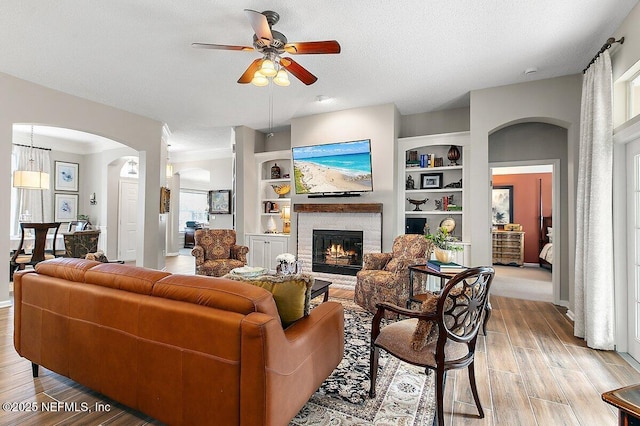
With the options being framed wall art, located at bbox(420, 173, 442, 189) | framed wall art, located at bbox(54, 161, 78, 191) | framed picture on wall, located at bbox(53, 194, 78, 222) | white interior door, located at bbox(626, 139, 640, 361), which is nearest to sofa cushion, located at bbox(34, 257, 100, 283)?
white interior door, located at bbox(626, 139, 640, 361)

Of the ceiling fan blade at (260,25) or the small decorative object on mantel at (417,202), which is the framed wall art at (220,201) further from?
the ceiling fan blade at (260,25)

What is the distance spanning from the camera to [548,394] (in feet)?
7.02

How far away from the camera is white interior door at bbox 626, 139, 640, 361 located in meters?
2.67

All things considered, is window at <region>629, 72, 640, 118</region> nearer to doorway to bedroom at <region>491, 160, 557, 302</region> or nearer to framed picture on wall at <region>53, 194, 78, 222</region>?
doorway to bedroom at <region>491, 160, 557, 302</region>

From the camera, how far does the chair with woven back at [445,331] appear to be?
1654 millimetres

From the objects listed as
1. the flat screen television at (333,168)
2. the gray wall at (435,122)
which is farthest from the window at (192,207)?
the gray wall at (435,122)

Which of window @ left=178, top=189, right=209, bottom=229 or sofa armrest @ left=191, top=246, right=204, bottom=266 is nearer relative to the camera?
sofa armrest @ left=191, top=246, right=204, bottom=266

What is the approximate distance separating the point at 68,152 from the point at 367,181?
7.43 m

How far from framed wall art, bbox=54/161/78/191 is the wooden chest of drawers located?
10602 millimetres

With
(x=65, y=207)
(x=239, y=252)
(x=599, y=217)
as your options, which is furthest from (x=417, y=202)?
(x=65, y=207)

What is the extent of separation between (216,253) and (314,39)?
136 inches

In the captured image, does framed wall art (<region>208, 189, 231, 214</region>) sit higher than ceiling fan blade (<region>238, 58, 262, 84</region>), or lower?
lower

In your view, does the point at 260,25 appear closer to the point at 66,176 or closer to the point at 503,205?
the point at 66,176

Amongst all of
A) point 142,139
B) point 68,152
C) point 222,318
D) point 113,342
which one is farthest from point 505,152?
point 68,152
